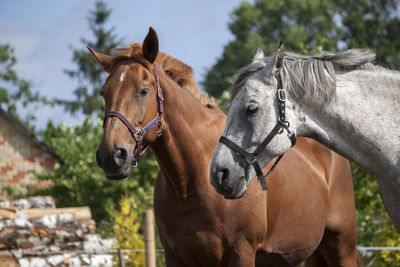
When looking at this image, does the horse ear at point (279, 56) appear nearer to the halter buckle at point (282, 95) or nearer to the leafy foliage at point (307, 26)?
the halter buckle at point (282, 95)

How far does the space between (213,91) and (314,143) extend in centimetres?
2449

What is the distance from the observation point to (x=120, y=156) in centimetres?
327

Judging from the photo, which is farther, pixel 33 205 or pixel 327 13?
pixel 327 13

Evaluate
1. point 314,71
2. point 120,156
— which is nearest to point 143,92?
point 120,156

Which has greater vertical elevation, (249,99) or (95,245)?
(249,99)

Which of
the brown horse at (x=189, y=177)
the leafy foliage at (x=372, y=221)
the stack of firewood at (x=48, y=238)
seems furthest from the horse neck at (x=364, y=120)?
the leafy foliage at (x=372, y=221)

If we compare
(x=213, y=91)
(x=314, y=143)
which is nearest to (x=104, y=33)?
(x=213, y=91)

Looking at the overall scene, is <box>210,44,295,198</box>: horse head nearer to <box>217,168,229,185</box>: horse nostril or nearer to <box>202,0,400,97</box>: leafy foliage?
<box>217,168,229,185</box>: horse nostril

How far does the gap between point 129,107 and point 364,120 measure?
153 centimetres

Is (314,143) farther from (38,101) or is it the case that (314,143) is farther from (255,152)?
(38,101)

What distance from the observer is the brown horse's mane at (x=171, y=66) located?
3.63 m

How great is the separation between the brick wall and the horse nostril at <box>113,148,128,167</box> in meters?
14.7

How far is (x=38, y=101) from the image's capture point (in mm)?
32125

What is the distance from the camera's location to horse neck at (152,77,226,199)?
3.62 meters
